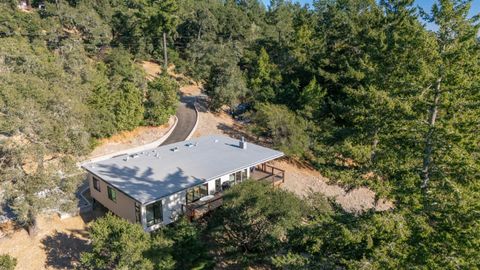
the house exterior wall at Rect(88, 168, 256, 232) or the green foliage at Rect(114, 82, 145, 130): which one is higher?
the green foliage at Rect(114, 82, 145, 130)

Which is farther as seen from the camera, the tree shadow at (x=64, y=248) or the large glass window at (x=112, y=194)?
the large glass window at (x=112, y=194)

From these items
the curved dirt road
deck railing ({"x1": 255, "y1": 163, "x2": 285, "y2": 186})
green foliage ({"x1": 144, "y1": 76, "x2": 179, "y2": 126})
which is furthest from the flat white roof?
green foliage ({"x1": 144, "y1": 76, "x2": 179, "y2": 126})

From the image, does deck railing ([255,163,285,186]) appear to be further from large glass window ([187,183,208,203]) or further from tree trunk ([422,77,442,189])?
tree trunk ([422,77,442,189])

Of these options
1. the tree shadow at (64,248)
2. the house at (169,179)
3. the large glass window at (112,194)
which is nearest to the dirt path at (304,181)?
the house at (169,179)

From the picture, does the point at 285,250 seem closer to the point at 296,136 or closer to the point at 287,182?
the point at 287,182

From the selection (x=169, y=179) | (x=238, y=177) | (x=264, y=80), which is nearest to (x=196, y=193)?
(x=169, y=179)

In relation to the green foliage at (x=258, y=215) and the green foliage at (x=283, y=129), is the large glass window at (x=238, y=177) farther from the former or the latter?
the green foliage at (x=283, y=129)
